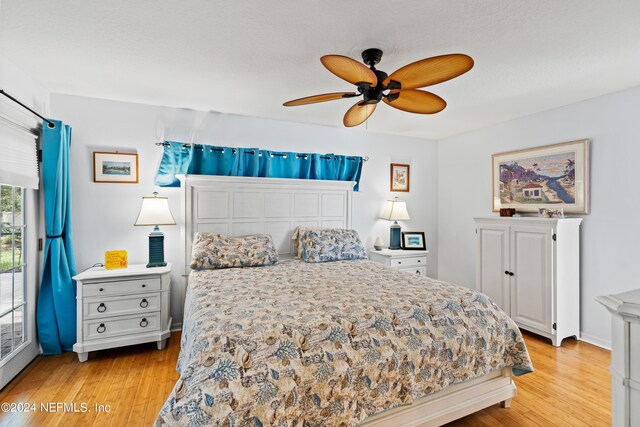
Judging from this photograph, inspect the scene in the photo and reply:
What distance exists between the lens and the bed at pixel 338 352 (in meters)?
1.31

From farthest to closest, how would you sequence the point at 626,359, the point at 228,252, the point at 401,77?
1. the point at 228,252
2. the point at 401,77
3. the point at 626,359

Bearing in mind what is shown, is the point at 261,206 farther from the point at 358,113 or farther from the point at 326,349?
the point at 326,349

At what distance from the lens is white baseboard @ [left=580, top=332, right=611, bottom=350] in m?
2.96

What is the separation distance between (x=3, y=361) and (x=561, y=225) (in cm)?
473

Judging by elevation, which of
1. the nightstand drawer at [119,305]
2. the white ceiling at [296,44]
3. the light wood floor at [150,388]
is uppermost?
the white ceiling at [296,44]

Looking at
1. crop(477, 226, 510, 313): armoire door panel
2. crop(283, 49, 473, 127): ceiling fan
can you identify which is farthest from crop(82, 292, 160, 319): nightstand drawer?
crop(477, 226, 510, 313): armoire door panel

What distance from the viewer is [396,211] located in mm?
4223

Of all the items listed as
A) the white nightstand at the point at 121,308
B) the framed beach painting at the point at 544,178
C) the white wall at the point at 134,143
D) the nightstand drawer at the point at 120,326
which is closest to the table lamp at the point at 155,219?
the white nightstand at the point at 121,308

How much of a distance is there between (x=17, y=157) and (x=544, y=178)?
486 cm

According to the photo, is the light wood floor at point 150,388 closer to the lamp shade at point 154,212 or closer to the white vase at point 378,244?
the lamp shade at point 154,212

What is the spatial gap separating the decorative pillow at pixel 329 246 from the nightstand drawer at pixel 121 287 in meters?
1.47

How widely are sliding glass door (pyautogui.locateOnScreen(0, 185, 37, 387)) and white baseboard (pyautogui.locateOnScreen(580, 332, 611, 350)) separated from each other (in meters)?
4.98

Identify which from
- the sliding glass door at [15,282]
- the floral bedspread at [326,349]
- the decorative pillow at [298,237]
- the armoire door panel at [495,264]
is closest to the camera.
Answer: the floral bedspread at [326,349]

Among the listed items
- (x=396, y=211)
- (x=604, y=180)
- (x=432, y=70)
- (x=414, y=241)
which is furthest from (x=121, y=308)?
(x=604, y=180)
